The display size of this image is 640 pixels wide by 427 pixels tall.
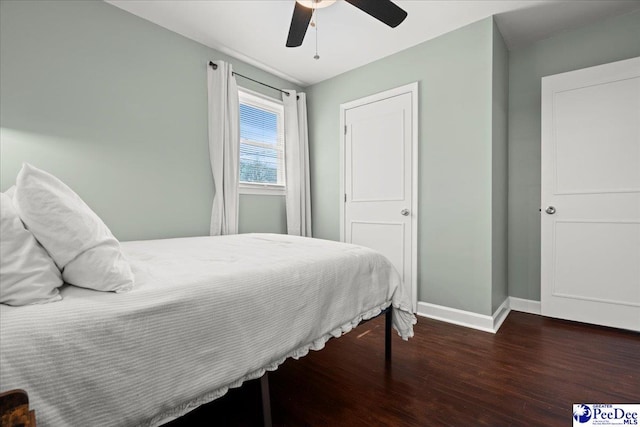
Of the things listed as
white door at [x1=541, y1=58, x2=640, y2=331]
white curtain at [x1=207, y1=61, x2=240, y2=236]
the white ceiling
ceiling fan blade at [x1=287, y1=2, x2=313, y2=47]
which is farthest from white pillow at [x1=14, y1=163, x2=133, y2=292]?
white door at [x1=541, y1=58, x2=640, y2=331]

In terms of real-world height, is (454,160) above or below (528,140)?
below

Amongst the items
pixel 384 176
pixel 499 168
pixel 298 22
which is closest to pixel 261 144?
pixel 384 176

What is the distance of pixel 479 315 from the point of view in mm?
2518

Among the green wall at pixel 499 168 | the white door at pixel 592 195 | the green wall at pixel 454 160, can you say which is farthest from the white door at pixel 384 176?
the white door at pixel 592 195

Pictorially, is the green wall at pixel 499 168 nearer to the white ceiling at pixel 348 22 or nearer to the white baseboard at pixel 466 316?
the white baseboard at pixel 466 316

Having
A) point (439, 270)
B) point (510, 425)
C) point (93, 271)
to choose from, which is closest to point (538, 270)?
point (439, 270)

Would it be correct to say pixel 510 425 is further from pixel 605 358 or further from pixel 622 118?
pixel 622 118

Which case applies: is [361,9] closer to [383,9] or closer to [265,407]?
[383,9]

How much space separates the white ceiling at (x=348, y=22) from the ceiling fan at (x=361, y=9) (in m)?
0.44

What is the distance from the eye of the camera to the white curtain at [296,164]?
142 inches

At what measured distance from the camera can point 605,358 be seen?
6.39ft

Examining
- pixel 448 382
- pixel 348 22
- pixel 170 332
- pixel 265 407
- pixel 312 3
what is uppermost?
pixel 348 22

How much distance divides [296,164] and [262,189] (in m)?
0.55

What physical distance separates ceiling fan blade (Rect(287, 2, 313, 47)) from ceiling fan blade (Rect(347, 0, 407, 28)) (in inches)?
11.7
